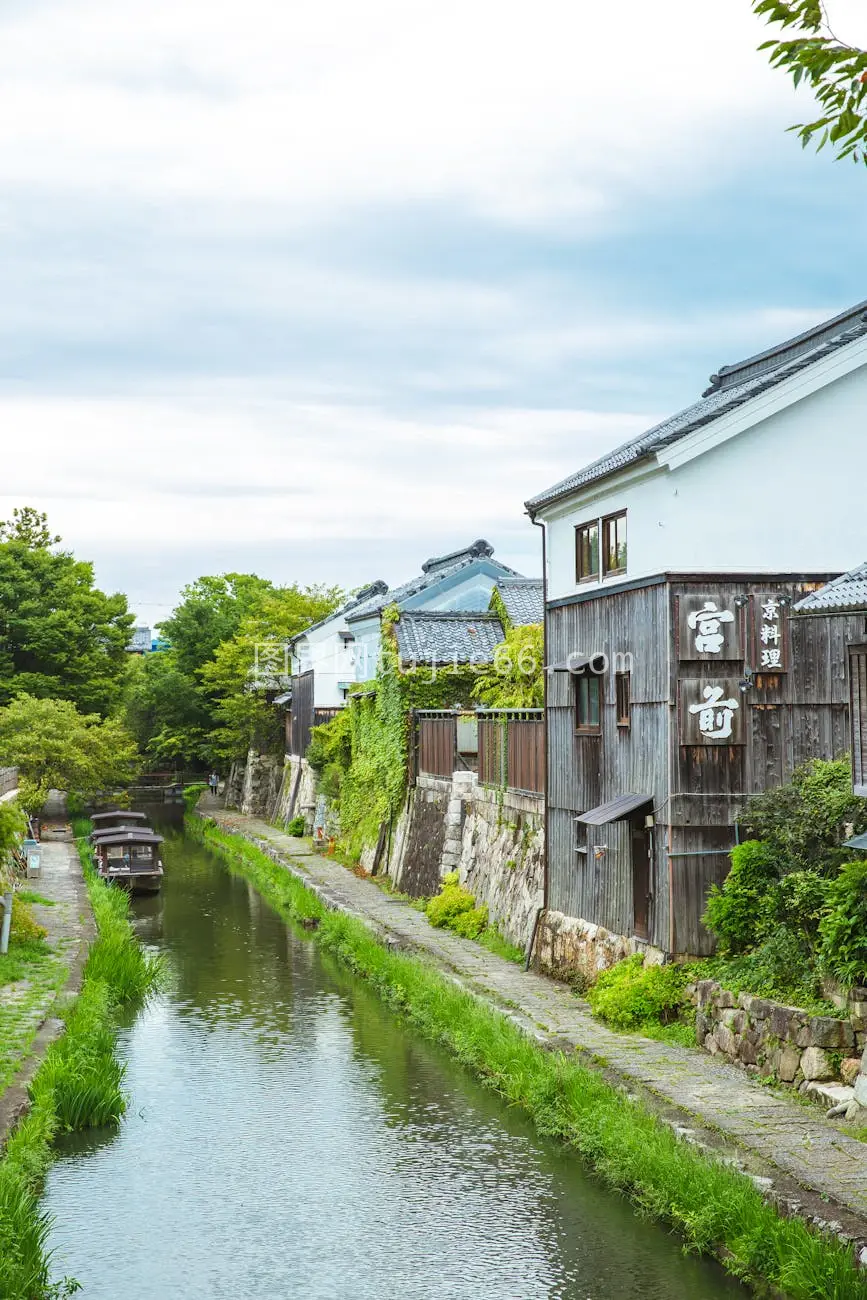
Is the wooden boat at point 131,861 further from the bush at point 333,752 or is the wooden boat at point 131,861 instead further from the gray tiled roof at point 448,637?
the gray tiled roof at point 448,637

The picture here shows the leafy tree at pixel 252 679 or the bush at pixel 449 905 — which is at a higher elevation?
the leafy tree at pixel 252 679

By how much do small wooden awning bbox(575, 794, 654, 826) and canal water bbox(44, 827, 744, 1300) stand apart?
3683 mm

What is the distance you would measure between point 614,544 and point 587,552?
111cm

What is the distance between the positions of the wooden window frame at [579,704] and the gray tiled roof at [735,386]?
269cm

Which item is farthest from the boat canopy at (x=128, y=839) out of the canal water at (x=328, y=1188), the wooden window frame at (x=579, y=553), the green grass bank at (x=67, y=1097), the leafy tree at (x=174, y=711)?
the leafy tree at (x=174, y=711)

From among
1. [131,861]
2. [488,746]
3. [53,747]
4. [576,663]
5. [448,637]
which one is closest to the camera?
[576,663]

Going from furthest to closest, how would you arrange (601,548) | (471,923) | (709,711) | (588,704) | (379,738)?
(379,738) < (471,923) < (588,704) < (601,548) < (709,711)

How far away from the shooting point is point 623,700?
57.4 ft

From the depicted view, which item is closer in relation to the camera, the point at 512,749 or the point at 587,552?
Result: the point at 587,552

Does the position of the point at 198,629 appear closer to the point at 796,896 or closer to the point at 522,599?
the point at 522,599

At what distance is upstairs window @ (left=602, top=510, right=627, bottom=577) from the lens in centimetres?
1745

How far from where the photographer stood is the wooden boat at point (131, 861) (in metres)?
35.9

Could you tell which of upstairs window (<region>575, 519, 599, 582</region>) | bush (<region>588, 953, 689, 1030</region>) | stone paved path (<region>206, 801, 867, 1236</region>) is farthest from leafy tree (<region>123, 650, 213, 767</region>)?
bush (<region>588, 953, 689, 1030</region>)

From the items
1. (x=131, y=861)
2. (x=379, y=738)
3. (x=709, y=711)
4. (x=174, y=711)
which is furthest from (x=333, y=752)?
(x=174, y=711)
